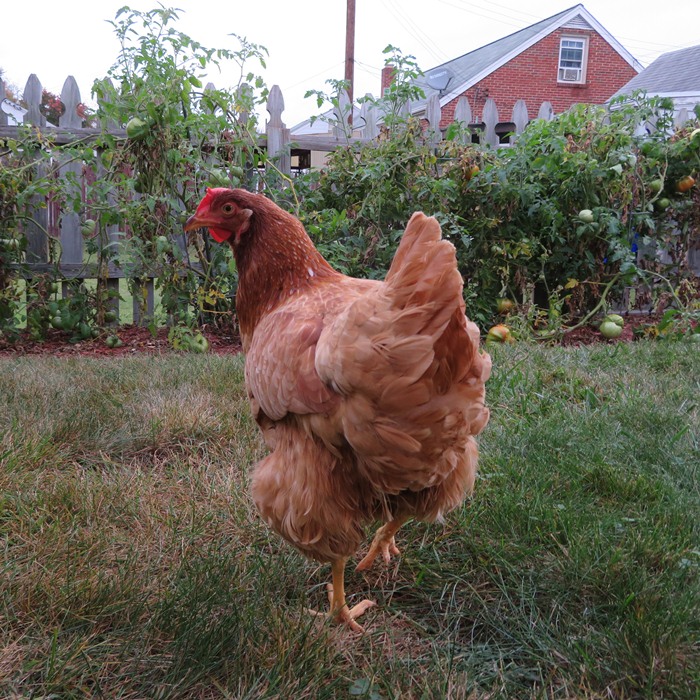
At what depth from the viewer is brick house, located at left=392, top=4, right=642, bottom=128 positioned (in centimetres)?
2522

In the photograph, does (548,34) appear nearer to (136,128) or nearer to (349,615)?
(136,128)

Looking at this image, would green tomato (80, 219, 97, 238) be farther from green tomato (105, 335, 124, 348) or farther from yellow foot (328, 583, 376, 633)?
yellow foot (328, 583, 376, 633)

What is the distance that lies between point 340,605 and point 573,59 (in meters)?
29.3

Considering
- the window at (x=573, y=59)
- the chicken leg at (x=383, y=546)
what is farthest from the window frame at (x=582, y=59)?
the chicken leg at (x=383, y=546)

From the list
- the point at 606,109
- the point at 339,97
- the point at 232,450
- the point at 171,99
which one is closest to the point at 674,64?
the point at 606,109

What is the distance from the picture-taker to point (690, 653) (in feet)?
4.75

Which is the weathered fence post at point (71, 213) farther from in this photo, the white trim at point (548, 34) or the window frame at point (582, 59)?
the window frame at point (582, 59)

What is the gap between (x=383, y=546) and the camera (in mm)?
1984

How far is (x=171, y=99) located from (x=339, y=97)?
158 centimetres

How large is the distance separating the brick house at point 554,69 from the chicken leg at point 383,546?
84.6 feet

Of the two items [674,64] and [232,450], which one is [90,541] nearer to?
[232,450]

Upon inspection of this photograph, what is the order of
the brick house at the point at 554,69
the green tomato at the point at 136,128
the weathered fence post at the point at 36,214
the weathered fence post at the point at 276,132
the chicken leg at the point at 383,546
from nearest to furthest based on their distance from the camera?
1. the chicken leg at the point at 383,546
2. the green tomato at the point at 136,128
3. the weathered fence post at the point at 36,214
4. the weathered fence post at the point at 276,132
5. the brick house at the point at 554,69

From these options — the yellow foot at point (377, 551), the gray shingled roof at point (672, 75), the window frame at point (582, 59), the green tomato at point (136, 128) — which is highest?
the window frame at point (582, 59)

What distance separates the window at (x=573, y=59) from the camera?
25719mm
